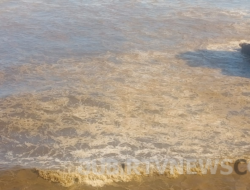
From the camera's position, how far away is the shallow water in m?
9.06

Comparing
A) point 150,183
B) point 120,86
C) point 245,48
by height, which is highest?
point 245,48

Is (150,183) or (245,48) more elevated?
(245,48)

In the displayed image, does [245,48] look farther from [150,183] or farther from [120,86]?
[150,183]

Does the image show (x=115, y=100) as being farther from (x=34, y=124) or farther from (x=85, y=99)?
(x=34, y=124)

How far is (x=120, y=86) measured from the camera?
469 inches

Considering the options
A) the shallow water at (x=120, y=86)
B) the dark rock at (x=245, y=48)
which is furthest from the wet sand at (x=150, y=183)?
the dark rock at (x=245, y=48)

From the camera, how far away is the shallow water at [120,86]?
9062 mm

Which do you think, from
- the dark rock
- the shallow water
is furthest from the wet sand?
the dark rock

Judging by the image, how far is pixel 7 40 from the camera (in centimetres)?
1548

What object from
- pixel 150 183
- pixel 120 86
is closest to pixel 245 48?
pixel 120 86

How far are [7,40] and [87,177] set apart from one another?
993 centimetres

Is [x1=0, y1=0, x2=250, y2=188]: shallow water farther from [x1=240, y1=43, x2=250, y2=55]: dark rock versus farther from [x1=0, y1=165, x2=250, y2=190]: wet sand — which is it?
[x1=0, y1=165, x2=250, y2=190]: wet sand

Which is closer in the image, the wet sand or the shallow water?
the wet sand

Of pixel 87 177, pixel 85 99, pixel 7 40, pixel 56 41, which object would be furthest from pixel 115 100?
pixel 7 40
